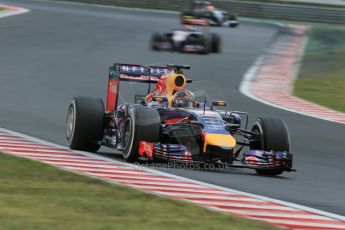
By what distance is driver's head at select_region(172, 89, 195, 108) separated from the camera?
11805 mm

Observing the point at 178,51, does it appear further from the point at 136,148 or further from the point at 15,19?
the point at 136,148

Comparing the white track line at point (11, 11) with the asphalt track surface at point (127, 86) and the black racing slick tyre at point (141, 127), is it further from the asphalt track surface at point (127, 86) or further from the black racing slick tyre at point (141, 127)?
the black racing slick tyre at point (141, 127)

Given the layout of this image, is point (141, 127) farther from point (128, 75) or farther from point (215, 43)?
point (215, 43)

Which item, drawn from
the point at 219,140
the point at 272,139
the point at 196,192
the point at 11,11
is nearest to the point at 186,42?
the point at 11,11

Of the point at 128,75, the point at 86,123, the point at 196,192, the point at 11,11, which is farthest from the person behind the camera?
the point at 11,11

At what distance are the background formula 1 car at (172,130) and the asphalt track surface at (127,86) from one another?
240 millimetres

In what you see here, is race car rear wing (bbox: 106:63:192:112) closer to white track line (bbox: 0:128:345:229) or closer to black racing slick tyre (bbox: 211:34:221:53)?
white track line (bbox: 0:128:345:229)

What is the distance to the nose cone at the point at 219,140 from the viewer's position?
10578 mm

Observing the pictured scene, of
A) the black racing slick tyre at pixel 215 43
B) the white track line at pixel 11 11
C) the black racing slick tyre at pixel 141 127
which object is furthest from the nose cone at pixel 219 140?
the white track line at pixel 11 11

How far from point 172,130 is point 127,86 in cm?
974

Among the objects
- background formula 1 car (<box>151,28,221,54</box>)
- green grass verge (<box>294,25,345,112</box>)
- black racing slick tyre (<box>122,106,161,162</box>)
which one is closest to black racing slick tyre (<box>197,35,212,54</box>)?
background formula 1 car (<box>151,28,221,54</box>)

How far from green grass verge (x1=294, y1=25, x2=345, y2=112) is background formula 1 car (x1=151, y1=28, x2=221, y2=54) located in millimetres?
3086

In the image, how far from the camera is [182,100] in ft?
38.8

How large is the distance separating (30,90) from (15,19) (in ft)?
56.7
